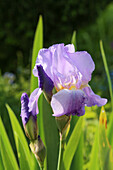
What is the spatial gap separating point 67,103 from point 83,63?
0.41 ft

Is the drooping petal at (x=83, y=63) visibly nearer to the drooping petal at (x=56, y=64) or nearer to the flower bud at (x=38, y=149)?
the drooping petal at (x=56, y=64)

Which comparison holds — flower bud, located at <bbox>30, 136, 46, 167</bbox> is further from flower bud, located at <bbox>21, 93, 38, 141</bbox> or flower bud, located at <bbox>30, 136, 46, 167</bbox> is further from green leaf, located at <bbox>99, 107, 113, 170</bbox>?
green leaf, located at <bbox>99, 107, 113, 170</bbox>

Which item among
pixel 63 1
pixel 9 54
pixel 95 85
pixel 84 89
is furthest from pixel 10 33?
pixel 84 89

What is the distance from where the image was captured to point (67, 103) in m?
0.64

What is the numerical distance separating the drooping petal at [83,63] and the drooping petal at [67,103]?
7 cm

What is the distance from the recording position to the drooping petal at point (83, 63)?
0.71m

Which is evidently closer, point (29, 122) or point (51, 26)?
point (29, 122)

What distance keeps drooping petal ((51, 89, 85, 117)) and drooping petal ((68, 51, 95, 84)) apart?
0.24 ft

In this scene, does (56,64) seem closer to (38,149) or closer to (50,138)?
(38,149)

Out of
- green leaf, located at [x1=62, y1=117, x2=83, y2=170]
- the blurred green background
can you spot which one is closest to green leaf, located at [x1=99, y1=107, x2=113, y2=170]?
A: green leaf, located at [x1=62, y1=117, x2=83, y2=170]

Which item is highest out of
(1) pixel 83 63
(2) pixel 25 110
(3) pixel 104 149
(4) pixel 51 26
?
(4) pixel 51 26

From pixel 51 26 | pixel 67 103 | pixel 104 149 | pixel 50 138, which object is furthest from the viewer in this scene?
pixel 51 26

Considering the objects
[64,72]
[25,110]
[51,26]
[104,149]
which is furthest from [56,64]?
[51,26]

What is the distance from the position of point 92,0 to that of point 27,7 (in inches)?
44.1
